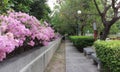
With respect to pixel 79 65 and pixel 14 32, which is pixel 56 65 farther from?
pixel 14 32

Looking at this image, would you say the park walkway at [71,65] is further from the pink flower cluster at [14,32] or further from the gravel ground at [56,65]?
the pink flower cluster at [14,32]

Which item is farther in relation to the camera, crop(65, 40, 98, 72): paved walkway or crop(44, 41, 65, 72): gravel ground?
crop(44, 41, 65, 72): gravel ground

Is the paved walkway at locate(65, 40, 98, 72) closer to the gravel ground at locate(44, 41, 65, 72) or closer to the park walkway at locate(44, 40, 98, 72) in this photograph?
the park walkway at locate(44, 40, 98, 72)

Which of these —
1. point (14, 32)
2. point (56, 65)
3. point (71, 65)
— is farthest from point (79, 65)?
point (14, 32)

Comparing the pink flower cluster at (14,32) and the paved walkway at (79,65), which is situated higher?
the pink flower cluster at (14,32)

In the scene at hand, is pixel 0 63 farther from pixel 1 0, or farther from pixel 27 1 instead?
pixel 27 1

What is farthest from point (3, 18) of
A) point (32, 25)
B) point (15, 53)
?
point (32, 25)

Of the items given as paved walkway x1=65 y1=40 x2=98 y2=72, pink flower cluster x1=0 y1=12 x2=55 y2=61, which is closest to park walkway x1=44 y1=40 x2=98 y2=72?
paved walkway x1=65 y1=40 x2=98 y2=72

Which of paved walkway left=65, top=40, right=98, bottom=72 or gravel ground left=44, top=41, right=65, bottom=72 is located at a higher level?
gravel ground left=44, top=41, right=65, bottom=72

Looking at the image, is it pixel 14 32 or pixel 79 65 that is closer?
pixel 14 32

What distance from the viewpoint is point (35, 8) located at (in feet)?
51.5

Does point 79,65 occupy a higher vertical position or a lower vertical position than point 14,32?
lower

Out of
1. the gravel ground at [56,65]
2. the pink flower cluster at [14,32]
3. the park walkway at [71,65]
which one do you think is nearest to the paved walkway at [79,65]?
the park walkway at [71,65]

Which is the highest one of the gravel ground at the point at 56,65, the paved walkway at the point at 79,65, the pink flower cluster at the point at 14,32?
the pink flower cluster at the point at 14,32
